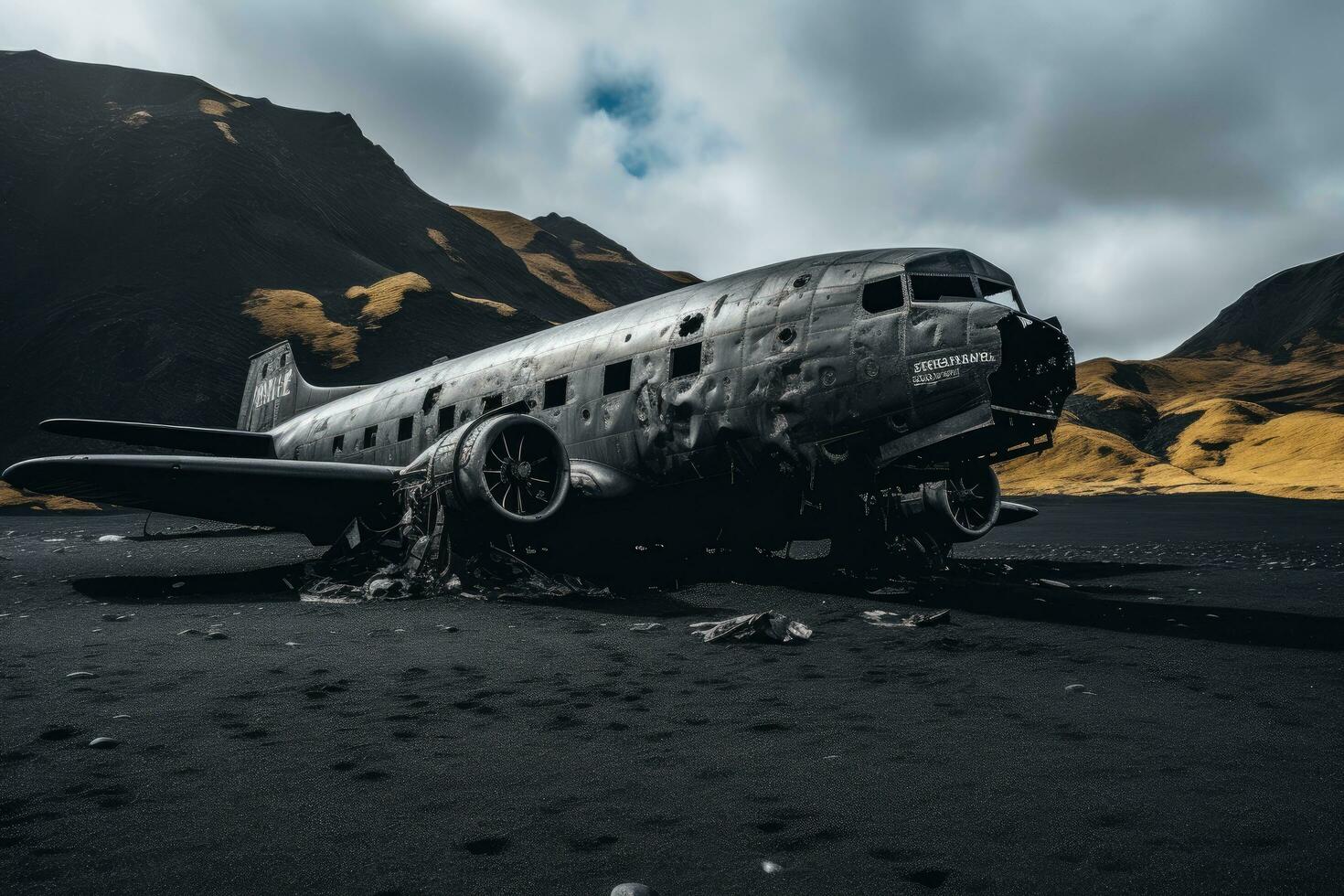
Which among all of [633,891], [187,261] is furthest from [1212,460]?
[187,261]

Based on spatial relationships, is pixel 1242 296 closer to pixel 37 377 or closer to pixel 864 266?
pixel 864 266

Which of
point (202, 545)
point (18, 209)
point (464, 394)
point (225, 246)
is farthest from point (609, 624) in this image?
point (18, 209)

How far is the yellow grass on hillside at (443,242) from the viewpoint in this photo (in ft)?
293

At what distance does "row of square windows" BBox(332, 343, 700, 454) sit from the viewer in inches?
442

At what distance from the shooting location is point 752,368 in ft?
34.2

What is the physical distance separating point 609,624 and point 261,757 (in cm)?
456

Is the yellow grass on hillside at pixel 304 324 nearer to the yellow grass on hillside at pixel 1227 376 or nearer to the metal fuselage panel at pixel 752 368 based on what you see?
the metal fuselage panel at pixel 752 368

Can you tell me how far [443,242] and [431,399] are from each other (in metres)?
82.5

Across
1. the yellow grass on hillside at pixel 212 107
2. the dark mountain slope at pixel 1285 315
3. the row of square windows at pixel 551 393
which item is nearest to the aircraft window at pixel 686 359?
the row of square windows at pixel 551 393

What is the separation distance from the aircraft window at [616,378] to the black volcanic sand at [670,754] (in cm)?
427

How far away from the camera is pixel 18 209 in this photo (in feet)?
215

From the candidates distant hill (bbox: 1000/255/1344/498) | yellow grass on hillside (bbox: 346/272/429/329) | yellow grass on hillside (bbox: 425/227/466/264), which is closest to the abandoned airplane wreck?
distant hill (bbox: 1000/255/1344/498)

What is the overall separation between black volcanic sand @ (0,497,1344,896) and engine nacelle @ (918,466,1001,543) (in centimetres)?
399

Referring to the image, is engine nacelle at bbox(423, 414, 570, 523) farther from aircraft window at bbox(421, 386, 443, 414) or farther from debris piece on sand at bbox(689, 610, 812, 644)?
debris piece on sand at bbox(689, 610, 812, 644)
